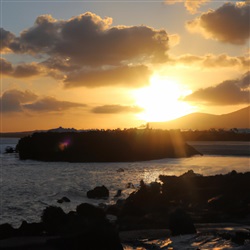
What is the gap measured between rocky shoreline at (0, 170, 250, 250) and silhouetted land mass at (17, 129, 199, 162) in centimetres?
6636

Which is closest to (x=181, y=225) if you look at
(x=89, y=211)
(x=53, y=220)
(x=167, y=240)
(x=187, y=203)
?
(x=167, y=240)

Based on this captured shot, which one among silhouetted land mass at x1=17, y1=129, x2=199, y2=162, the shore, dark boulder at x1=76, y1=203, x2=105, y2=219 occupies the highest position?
silhouetted land mass at x1=17, y1=129, x2=199, y2=162

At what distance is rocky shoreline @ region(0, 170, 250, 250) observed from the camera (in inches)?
781

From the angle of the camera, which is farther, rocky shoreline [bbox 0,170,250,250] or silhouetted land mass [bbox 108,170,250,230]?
silhouetted land mass [bbox 108,170,250,230]

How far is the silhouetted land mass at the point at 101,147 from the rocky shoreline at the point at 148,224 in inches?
2613

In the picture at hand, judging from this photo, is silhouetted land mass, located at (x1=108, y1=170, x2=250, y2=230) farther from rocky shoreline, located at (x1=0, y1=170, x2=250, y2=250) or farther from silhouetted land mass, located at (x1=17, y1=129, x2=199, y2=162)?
silhouetted land mass, located at (x1=17, y1=129, x2=199, y2=162)

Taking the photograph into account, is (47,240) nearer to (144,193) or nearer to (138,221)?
(138,221)

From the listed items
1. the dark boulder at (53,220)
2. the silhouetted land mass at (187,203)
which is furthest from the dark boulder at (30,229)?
the silhouetted land mass at (187,203)

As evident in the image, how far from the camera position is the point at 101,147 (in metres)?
105

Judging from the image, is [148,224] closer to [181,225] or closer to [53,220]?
[181,225]

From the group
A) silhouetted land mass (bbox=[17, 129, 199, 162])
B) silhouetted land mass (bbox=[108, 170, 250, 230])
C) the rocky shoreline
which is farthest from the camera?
silhouetted land mass (bbox=[17, 129, 199, 162])

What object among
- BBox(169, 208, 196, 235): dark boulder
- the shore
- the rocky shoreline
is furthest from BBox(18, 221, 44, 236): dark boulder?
BBox(169, 208, 196, 235): dark boulder

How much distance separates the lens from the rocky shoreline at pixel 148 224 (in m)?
19.8

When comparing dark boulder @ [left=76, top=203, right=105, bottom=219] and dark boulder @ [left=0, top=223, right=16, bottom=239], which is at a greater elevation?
dark boulder @ [left=76, top=203, right=105, bottom=219]
